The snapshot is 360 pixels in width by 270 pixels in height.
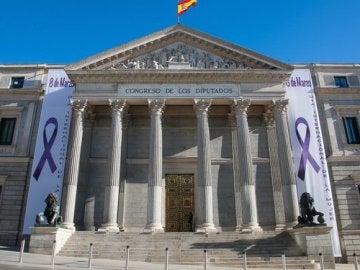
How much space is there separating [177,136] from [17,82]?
15661mm

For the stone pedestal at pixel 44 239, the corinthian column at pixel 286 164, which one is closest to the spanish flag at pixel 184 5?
the corinthian column at pixel 286 164

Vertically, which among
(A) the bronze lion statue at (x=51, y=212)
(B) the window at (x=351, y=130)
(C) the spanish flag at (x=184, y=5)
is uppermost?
(C) the spanish flag at (x=184, y=5)

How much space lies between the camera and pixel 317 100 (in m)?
31.1

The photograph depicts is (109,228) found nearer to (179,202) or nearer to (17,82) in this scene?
(179,202)

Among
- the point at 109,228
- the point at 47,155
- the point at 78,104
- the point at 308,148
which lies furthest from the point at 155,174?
the point at 308,148

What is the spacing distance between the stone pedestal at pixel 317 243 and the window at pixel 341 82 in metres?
16.7

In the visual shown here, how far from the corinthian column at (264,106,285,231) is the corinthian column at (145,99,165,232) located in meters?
8.52

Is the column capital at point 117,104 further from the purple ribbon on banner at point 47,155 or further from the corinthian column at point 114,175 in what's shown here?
the purple ribbon on banner at point 47,155

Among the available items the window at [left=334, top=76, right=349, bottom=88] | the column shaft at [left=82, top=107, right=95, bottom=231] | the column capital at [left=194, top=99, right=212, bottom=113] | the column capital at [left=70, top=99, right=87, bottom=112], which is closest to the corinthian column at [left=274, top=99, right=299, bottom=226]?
the column capital at [left=194, top=99, right=212, bottom=113]

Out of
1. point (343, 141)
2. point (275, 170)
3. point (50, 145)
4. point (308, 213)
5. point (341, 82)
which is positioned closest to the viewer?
point (308, 213)

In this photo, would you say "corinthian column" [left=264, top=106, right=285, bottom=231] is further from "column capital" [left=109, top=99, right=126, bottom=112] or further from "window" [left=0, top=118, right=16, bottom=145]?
"window" [left=0, top=118, right=16, bottom=145]

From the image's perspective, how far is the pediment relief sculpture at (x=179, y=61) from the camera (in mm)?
27562

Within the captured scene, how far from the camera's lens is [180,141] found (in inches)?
1166

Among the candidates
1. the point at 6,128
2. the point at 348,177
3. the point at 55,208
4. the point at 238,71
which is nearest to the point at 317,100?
the point at 348,177
